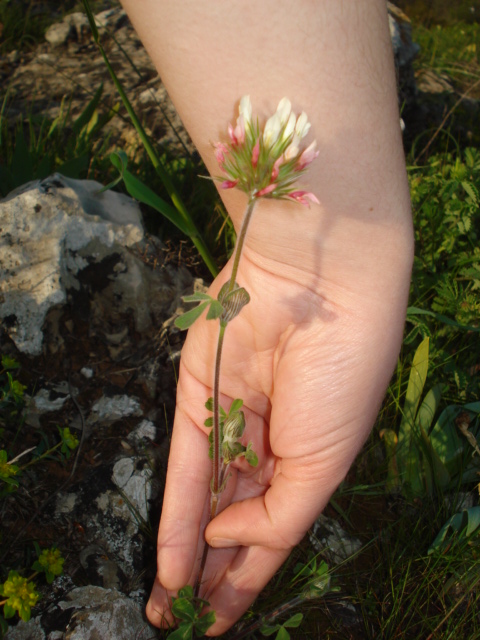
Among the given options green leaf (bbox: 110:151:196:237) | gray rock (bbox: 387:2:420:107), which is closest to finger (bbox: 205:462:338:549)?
green leaf (bbox: 110:151:196:237)

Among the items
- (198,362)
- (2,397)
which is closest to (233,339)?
(198,362)

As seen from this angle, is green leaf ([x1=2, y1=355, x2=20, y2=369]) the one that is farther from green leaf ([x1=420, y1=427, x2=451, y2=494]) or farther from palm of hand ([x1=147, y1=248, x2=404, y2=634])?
green leaf ([x1=420, y1=427, x2=451, y2=494])

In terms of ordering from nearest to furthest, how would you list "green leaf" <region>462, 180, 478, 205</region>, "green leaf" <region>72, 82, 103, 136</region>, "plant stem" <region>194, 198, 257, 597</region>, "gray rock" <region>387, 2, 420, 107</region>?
"plant stem" <region>194, 198, 257, 597</region> < "green leaf" <region>462, 180, 478, 205</region> < "green leaf" <region>72, 82, 103, 136</region> < "gray rock" <region>387, 2, 420, 107</region>

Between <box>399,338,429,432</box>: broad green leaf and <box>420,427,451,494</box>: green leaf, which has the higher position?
<box>399,338,429,432</box>: broad green leaf

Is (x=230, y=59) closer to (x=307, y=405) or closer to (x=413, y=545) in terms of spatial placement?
(x=307, y=405)

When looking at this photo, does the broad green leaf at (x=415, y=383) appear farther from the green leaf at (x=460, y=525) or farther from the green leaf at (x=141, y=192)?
the green leaf at (x=141, y=192)

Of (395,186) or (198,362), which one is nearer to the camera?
(395,186)

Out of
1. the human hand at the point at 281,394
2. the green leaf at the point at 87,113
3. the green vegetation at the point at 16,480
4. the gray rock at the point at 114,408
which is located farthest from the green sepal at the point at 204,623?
the green leaf at the point at 87,113

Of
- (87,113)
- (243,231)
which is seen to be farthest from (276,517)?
(87,113)
